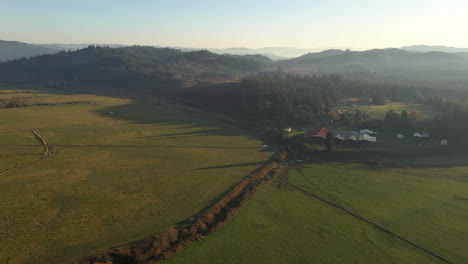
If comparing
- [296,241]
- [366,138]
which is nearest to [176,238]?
[296,241]

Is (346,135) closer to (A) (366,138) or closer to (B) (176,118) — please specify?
(A) (366,138)

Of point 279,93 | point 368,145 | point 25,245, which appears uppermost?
point 279,93

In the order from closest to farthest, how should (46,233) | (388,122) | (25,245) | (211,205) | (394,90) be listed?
(25,245), (46,233), (211,205), (388,122), (394,90)

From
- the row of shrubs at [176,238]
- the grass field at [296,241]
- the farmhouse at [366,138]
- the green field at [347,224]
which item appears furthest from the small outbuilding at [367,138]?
the row of shrubs at [176,238]

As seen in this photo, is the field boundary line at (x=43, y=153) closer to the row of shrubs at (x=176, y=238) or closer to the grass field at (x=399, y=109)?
the row of shrubs at (x=176, y=238)

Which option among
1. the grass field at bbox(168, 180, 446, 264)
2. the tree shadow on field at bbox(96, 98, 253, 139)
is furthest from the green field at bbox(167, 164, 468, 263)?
the tree shadow on field at bbox(96, 98, 253, 139)

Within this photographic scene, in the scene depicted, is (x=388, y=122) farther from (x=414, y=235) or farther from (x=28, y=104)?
(x=28, y=104)

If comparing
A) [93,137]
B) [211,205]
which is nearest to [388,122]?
[211,205]
